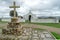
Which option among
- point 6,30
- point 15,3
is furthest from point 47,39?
point 15,3

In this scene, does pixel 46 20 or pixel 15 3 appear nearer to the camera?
pixel 15 3

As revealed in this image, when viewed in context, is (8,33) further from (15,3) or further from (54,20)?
(54,20)

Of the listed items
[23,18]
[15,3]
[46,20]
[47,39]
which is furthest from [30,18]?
[47,39]

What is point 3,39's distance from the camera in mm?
8328

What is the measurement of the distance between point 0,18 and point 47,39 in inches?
1154

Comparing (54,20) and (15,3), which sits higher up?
(15,3)

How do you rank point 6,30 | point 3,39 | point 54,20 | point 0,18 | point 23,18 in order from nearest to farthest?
point 3,39, point 6,30, point 54,20, point 23,18, point 0,18

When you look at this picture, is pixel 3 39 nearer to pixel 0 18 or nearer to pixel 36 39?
pixel 36 39

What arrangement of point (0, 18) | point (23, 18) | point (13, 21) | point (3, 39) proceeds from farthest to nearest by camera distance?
point (0, 18)
point (23, 18)
point (13, 21)
point (3, 39)

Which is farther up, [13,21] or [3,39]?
[13,21]

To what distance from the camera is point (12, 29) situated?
9.68 meters

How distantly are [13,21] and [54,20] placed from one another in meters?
20.4

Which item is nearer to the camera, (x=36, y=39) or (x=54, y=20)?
(x=36, y=39)

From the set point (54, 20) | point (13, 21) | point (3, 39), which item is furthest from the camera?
point (54, 20)
